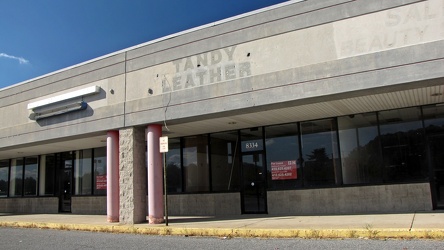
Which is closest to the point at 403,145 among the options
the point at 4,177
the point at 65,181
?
the point at 65,181

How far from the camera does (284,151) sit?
1558 centimetres

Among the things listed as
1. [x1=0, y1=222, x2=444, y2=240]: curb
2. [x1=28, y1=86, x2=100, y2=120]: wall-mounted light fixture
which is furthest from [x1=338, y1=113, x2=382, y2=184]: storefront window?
[x1=28, y1=86, x2=100, y2=120]: wall-mounted light fixture

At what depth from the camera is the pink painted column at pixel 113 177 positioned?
15.4 meters

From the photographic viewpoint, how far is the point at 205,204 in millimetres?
16938

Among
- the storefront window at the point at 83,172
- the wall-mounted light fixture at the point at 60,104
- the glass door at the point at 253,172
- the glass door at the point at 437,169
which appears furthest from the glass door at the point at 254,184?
the storefront window at the point at 83,172

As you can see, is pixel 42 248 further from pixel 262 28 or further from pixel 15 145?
pixel 15 145

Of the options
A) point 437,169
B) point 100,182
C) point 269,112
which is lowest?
point 437,169

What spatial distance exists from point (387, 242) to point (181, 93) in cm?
785

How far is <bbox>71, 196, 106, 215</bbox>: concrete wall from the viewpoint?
2053 centimetres

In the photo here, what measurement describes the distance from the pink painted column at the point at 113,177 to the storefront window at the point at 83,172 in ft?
20.6

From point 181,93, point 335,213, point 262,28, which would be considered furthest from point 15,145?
point 335,213

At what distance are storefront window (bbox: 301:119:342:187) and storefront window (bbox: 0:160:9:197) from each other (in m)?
19.1

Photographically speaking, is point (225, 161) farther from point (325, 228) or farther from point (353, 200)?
point (325, 228)

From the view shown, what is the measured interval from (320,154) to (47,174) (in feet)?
52.2
